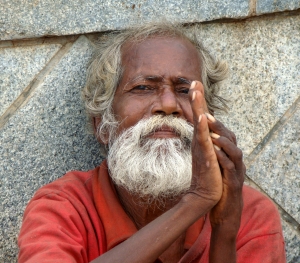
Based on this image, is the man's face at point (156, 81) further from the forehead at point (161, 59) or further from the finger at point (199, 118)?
the finger at point (199, 118)

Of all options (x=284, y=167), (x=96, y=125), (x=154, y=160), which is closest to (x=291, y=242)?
(x=284, y=167)

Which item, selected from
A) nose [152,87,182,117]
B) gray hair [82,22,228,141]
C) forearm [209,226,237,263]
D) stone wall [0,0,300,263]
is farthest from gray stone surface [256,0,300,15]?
forearm [209,226,237,263]

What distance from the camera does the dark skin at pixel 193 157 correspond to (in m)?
2.52

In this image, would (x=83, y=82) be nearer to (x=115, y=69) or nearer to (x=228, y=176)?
(x=115, y=69)

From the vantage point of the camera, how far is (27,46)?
3473mm

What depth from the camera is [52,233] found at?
271 cm

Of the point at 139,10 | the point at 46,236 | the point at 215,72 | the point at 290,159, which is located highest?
the point at 139,10

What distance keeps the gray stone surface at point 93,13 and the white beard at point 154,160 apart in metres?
0.72

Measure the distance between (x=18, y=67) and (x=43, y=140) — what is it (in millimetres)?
398

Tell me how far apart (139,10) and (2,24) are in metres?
0.71

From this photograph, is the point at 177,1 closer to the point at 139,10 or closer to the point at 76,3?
the point at 139,10

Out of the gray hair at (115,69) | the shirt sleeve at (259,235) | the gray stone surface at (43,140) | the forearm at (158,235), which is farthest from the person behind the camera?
the gray stone surface at (43,140)

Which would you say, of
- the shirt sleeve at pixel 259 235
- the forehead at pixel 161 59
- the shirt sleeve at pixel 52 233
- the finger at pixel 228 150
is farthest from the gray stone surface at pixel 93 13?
the finger at pixel 228 150

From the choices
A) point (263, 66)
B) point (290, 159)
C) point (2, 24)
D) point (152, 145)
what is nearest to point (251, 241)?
point (152, 145)
